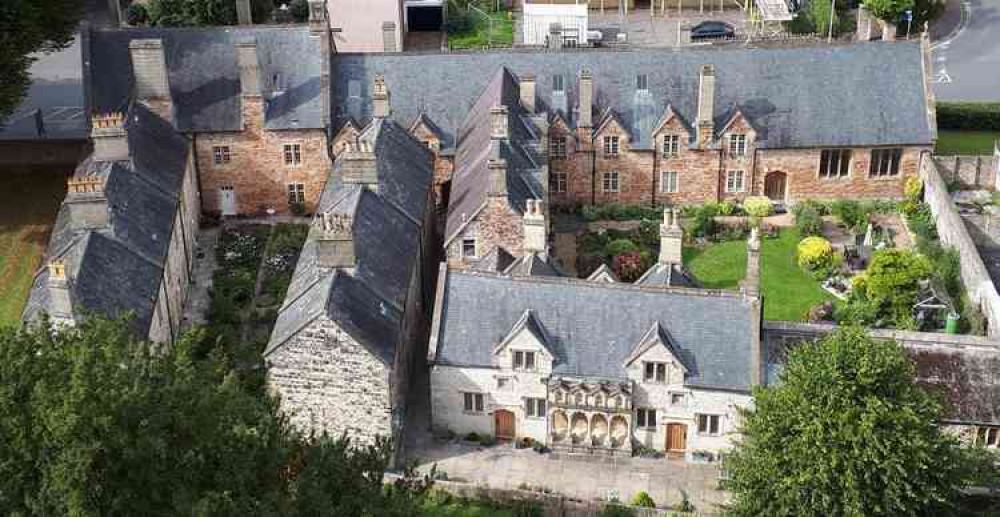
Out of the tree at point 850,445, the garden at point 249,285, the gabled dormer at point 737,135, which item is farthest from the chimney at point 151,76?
the tree at point 850,445

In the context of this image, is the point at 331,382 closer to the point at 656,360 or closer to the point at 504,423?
the point at 504,423

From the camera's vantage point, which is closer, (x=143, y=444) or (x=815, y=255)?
(x=143, y=444)

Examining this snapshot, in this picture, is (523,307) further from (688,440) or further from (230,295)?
(230,295)

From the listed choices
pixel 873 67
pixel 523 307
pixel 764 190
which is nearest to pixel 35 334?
pixel 523 307

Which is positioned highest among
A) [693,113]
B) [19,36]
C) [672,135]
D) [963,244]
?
[19,36]

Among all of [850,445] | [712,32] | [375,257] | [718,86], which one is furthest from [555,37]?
[850,445]

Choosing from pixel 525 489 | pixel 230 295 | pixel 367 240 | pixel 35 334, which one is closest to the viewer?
pixel 35 334

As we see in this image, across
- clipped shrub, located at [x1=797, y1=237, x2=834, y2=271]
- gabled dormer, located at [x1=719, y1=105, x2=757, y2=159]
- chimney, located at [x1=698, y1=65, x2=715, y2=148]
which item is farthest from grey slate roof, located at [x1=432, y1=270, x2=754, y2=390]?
gabled dormer, located at [x1=719, y1=105, x2=757, y2=159]

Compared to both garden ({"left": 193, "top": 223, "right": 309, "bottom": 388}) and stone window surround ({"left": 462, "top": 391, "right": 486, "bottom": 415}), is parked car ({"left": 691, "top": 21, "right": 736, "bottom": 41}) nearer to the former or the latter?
garden ({"left": 193, "top": 223, "right": 309, "bottom": 388})
